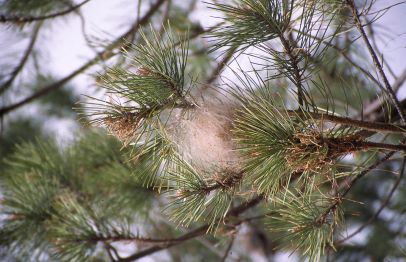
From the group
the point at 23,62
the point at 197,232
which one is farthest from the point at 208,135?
the point at 23,62

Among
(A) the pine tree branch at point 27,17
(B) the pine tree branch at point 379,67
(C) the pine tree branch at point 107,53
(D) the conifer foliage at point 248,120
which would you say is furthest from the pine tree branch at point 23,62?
(B) the pine tree branch at point 379,67

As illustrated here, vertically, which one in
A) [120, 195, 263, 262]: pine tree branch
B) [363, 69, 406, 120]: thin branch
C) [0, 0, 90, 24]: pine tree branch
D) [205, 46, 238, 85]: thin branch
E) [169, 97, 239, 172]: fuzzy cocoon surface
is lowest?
[120, 195, 263, 262]: pine tree branch

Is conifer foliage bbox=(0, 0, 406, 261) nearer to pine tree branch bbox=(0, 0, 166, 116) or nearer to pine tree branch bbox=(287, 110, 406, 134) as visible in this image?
pine tree branch bbox=(287, 110, 406, 134)

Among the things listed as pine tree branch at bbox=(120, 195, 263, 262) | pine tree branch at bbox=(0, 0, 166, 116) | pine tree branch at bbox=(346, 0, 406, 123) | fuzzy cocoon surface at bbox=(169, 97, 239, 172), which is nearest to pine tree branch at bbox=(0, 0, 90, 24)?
pine tree branch at bbox=(0, 0, 166, 116)

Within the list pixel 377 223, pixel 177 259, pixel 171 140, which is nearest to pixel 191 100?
pixel 171 140

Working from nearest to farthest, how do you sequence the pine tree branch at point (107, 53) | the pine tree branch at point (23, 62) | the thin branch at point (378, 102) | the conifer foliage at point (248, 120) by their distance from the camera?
1. the conifer foliage at point (248, 120)
2. the thin branch at point (378, 102)
3. the pine tree branch at point (107, 53)
4. the pine tree branch at point (23, 62)

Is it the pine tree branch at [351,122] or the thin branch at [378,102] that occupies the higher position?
the pine tree branch at [351,122]

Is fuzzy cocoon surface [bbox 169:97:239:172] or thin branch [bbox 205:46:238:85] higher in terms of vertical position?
thin branch [bbox 205:46:238:85]

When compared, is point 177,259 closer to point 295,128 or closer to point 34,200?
point 34,200

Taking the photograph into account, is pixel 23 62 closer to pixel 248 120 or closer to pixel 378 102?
pixel 378 102

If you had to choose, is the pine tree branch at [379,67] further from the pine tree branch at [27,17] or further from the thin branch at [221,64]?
the pine tree branch at [27,17]

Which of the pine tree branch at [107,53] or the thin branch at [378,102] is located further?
the pine tree branch at [107,53]
